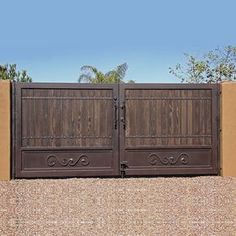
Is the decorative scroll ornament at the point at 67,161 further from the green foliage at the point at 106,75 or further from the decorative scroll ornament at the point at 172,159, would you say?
the green foliage at the point at 106,75

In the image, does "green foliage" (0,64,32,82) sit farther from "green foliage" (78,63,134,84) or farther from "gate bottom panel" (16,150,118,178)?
"gate bottom panel" (16,150,118,178)

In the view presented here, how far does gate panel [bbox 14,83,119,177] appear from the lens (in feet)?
26.4

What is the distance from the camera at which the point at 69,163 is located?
8211 millimetres

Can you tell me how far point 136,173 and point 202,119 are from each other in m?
1.62

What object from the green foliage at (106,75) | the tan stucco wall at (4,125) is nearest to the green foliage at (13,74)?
the green foliage at (106,75)

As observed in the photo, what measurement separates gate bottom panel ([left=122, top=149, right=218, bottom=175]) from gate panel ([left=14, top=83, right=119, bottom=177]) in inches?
20.8

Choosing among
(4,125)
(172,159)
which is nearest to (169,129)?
(172,159)

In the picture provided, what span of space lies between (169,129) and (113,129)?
1061mm

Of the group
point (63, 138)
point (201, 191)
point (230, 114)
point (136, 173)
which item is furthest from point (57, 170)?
point (230, 114)

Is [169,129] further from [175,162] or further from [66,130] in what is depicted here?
[66,130]

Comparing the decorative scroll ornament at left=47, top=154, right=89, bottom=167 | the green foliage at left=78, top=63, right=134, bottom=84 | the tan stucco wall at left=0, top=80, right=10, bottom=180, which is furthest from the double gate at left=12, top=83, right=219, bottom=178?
the green foliage at left=78, top=63, right=134, bottom=84

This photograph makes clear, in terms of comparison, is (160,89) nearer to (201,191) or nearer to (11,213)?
(201,191)

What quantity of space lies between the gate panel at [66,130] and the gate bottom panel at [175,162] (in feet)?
1.73

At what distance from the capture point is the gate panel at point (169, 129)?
26.8 ft
